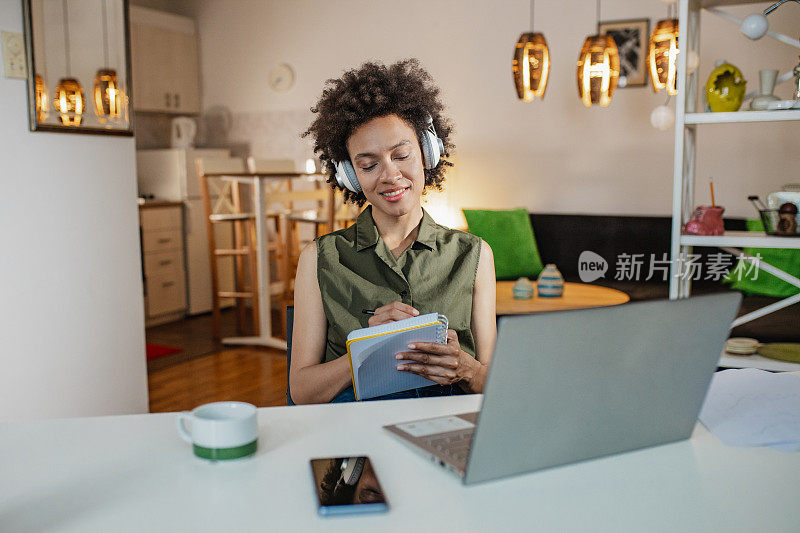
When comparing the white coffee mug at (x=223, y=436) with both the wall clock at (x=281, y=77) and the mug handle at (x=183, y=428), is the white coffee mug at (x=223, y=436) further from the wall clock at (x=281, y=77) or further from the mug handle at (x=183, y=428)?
the wall clock at (x=281, y=77)

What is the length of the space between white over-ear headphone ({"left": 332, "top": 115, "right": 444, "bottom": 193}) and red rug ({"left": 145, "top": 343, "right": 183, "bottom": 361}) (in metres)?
3.12

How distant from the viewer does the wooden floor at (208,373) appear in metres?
3.57

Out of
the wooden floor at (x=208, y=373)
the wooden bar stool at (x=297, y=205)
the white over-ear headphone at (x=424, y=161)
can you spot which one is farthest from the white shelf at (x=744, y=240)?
the wooden bar stool at (x=297, y=205)

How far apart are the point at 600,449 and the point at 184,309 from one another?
5032mm

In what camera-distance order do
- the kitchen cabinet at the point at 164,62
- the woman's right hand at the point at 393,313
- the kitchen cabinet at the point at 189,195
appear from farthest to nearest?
the kitchen cabinet at the point at 189,195
the kitchen cabinet at the point at 164,62
the woman's right hand at the point at 393,313

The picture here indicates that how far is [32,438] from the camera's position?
3.21 ft

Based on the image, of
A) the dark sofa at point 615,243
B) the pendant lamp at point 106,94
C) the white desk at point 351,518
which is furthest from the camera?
the dark sofa at point 615,243

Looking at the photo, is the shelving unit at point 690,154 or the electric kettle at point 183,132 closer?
the shelving unit at point 690,154

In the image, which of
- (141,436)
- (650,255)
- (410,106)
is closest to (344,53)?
(650,255)

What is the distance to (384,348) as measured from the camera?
1226 millimetres

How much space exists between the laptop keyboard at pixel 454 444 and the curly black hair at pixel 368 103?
821 mm

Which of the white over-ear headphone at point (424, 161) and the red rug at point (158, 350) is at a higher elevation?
the white over-ear headphone at point (424, 161)

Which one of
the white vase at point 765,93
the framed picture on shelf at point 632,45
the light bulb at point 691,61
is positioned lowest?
the white vase at point 765,93

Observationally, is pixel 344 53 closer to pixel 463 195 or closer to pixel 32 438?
pixel 463 195
